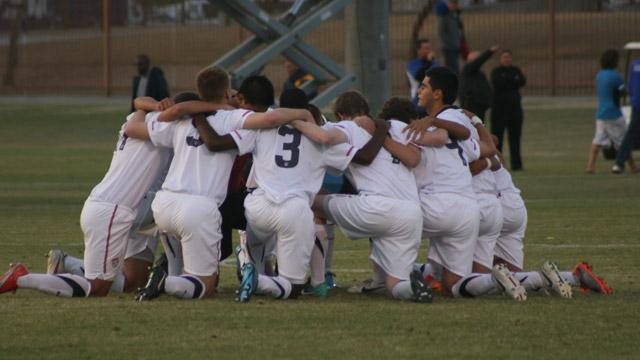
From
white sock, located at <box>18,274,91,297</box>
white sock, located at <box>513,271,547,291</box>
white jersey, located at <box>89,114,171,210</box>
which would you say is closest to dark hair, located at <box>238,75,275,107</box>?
white jersey, located at <box>89,114,171,210</box>

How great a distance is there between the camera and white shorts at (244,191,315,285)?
10.3 meters

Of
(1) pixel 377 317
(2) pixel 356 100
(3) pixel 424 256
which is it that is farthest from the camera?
(3) pixel 424 256

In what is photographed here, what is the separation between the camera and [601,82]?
2389 cm

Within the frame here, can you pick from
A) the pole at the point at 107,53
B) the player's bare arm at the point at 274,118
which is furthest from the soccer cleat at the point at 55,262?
the pole at the point at 107,53

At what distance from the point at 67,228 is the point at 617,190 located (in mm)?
7736

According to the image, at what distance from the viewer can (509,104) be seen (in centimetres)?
2409

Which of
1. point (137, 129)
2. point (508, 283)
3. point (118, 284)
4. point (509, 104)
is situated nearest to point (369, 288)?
point (508, 283)

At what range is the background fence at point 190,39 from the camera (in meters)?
44.2

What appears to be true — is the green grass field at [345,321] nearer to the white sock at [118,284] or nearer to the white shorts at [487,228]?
the white sock at [118,284]

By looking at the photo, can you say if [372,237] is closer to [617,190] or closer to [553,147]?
[617,190]

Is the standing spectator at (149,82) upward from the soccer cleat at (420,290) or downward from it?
upward

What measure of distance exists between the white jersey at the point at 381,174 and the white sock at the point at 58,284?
2.04m

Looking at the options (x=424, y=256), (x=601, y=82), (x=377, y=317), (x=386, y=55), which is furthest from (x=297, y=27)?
(x=377, y=317)

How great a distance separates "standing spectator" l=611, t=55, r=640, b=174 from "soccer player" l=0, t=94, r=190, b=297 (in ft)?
40.9
